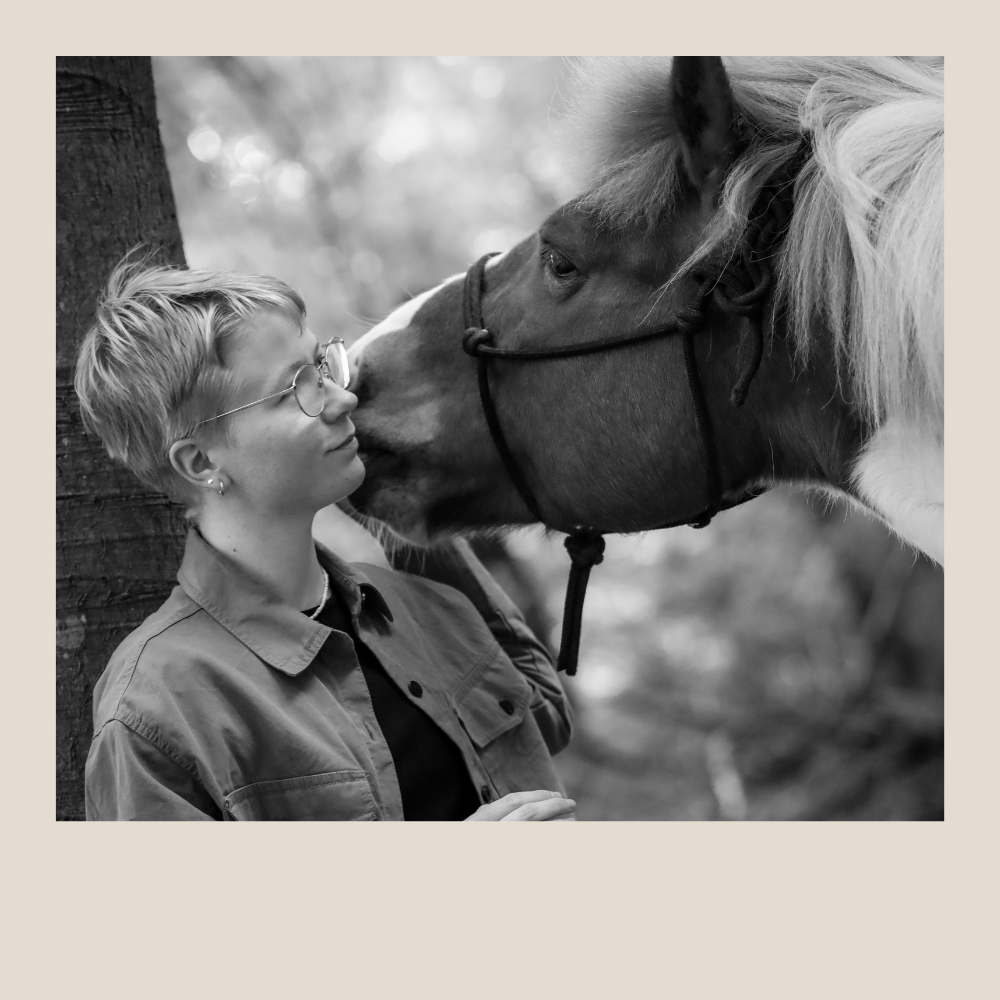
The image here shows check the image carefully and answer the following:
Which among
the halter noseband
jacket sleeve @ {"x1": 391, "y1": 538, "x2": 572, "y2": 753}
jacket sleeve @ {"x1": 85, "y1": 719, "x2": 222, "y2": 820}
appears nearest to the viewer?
jacket sleeve @ {"x1": 85, "y1": 719, "x2": 222, "y2": 820}

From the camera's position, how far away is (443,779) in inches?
70.6

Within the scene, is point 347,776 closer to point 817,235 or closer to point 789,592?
point 817,235

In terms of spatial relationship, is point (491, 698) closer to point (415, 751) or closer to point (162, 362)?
point (415, 751)

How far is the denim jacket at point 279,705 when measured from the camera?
1480mm

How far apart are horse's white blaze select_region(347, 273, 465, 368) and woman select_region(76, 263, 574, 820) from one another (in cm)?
12

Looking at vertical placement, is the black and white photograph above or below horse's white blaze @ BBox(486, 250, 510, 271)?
below

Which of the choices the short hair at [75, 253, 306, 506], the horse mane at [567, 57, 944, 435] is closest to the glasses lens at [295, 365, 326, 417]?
the short hair at [75, 253, 306, 506]

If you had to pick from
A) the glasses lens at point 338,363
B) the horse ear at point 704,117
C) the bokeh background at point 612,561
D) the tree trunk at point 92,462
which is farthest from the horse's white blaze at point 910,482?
the bokeh background at point 612,561

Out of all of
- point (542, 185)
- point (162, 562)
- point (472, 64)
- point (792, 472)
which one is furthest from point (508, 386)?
point (542, 185)

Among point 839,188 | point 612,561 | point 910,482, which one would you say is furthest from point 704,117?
point 612,561

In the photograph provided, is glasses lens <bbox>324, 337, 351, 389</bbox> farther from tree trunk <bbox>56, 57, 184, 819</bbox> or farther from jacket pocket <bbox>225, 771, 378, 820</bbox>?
jacket pocket <bbox>225, 771, 378, 820</bbox>

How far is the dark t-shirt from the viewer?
5.74 feet

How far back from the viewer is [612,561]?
678 centimetres

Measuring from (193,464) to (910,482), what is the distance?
1187 millimetres
